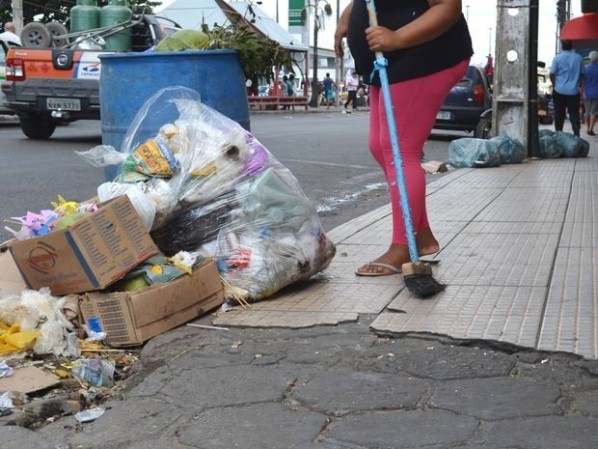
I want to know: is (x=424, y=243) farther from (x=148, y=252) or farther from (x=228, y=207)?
(x=148, y=252)

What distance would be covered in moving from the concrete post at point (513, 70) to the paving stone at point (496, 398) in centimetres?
911

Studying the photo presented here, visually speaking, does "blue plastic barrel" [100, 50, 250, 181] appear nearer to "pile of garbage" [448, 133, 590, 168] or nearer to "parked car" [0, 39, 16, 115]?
"pile of garbage" [448, 133, 590, 168]

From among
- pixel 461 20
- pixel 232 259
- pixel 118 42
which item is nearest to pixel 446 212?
pixel 461 20

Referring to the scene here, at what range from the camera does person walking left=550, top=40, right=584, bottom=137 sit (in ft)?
50.0

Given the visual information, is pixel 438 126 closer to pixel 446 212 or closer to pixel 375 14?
pixel 446 212

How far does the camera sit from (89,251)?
3.66m

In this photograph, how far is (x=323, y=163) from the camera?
11.4m

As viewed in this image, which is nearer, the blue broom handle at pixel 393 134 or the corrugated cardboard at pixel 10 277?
the corrugated cardboard at pixel 10 277

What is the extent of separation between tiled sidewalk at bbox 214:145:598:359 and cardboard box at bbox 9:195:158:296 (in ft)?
1.50

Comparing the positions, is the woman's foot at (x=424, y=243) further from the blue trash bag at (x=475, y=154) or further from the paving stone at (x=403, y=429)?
the blue trash bag at (x=475, y=154)

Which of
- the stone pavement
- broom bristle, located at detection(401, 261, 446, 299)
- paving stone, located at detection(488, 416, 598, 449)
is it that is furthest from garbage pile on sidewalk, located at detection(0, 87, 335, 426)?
paving stone, located at detection(488, 416, 598, 449)

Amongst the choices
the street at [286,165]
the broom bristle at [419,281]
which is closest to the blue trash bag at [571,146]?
the street at [286,165]

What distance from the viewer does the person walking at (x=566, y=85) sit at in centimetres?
1525

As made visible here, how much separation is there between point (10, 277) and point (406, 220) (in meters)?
1.75
